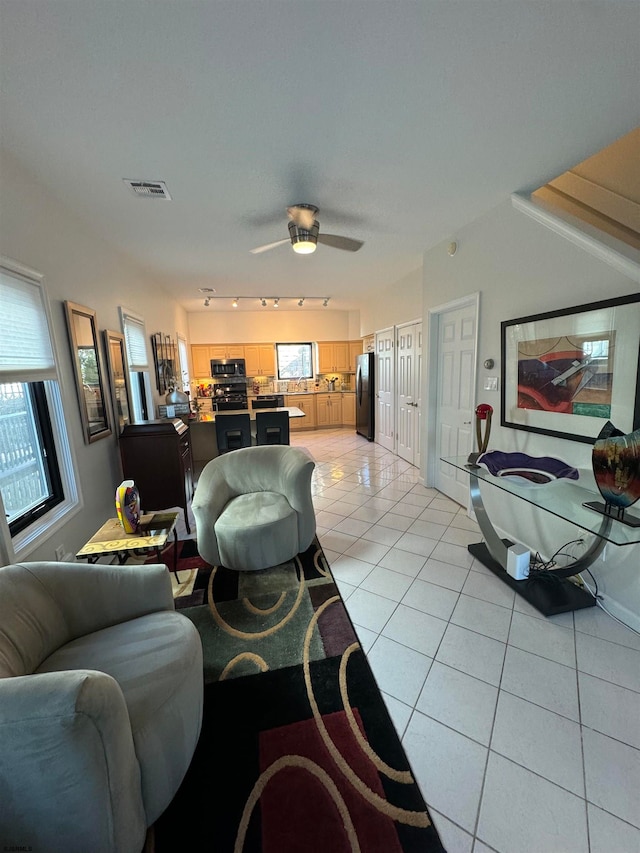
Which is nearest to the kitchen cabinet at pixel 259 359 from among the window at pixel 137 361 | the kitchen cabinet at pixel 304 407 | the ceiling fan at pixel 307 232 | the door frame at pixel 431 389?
the kitchen cabinet at pixel 304 407

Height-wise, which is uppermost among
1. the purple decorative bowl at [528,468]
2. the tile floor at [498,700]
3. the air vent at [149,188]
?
the air vent at [149,188]

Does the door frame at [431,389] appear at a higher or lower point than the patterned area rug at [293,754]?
higher

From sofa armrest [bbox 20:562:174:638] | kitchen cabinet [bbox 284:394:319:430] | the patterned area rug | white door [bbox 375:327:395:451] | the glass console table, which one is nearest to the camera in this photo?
the patterned area rug

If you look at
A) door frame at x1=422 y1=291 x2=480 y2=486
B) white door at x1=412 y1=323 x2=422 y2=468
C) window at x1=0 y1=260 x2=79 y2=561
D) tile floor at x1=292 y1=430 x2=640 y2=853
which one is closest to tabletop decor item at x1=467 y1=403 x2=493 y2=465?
tile floor at x1=292 y1=430 x2=640 y2=853

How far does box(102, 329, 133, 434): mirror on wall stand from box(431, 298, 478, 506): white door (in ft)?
10.6

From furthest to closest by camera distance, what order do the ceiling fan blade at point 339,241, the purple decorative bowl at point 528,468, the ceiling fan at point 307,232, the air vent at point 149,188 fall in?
the ceiling fan blade at point 339,241 → the ceiling fan at point 307,232 → the air vent at point 149,188 → the purple decorative bowl at point 528,468

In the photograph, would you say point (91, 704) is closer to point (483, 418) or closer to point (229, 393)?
point (483, 418)

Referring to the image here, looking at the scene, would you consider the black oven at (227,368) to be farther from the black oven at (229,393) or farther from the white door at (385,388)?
the white door at (385,388)

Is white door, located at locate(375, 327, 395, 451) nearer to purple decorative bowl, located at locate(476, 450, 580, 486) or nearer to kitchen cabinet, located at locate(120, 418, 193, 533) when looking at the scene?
purple decorative bowl, located at locate(476, 450, 580, 486)

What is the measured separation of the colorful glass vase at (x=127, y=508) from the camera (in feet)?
6.48

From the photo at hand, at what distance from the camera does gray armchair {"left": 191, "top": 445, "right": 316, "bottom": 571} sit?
233 centimetres

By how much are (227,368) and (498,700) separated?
7009 mm

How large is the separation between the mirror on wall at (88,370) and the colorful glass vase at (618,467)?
10.9 feet

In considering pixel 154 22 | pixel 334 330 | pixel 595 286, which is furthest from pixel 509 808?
pixel 334 330
